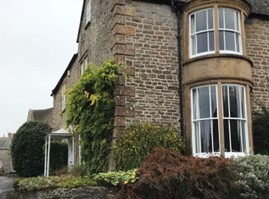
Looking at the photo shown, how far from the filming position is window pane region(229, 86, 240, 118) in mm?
14617

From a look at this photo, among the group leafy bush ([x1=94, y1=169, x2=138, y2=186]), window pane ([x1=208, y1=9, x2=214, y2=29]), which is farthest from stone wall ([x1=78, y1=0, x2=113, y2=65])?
leafy bush ([x1=94, y1=169, x2=138, y2=186])

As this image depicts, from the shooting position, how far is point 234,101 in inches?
579

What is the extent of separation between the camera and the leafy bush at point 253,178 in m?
A: 11.3

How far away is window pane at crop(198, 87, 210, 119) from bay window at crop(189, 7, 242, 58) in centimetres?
144

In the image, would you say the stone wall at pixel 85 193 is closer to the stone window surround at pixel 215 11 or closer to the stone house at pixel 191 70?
the stone house at pixel 191 70

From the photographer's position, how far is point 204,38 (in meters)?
15.4

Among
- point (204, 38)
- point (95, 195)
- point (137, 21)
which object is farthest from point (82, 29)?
point (95, 195)

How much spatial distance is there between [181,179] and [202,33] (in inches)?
264

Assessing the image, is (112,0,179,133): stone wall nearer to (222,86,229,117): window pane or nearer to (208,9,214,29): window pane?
(208,9,214,29): window pane

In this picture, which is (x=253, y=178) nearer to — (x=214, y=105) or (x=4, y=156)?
(x=214, y=105)

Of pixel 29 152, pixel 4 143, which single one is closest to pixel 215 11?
pixel 29 152

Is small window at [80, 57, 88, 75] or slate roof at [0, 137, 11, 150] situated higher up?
small window at [80, 57, 88, 75]

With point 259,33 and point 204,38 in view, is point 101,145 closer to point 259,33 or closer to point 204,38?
point 204,38

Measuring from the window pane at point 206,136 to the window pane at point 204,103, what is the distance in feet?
1.05
